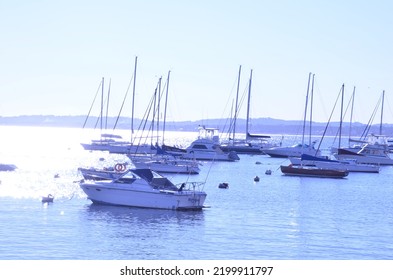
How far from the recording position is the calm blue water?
1500 inches

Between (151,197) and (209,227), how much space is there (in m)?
5.98

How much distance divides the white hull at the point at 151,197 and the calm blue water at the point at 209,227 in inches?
18.1

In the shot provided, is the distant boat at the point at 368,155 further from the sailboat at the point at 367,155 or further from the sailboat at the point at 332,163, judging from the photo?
the sailboat at the point at 332,163

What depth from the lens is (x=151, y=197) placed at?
50094mm

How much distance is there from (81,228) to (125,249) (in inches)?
237

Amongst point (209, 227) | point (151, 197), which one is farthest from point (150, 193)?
point (209, 227)

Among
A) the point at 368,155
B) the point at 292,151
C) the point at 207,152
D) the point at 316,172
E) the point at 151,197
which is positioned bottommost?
the point at 151,197

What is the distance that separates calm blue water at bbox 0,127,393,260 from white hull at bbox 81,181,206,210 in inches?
18.1

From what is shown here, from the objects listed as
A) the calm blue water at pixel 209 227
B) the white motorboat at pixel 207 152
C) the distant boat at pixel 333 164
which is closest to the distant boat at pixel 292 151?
the white motorboat at pixel 207 152

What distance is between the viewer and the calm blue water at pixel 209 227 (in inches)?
1500

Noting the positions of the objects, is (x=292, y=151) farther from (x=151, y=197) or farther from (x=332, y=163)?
(x=151, y=197)

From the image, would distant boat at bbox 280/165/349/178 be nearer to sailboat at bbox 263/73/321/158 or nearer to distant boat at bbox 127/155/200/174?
distant boat at bbox 127/155/200/174

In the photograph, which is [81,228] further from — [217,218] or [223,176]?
[223,176]

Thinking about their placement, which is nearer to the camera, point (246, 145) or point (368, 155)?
point (368, 155)
